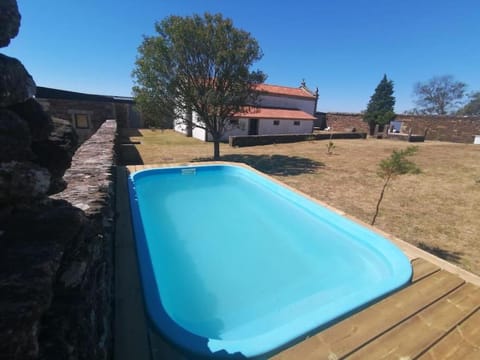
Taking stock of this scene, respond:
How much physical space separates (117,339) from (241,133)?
20.7 metres

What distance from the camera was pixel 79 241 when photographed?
4.27ft

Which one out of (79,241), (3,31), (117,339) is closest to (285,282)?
(117,339)

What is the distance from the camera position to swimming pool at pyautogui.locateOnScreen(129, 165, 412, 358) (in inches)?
110

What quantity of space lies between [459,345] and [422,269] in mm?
1289

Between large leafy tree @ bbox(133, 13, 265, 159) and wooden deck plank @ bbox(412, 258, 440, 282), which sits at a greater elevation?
large leafy tree @ bbox(133, 13, 265, 159)

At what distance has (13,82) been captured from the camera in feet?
3.20

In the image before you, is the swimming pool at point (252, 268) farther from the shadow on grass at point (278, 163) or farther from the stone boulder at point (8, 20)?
the shadow on grass at point (278, 163)

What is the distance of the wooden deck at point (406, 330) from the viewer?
2.37 metres

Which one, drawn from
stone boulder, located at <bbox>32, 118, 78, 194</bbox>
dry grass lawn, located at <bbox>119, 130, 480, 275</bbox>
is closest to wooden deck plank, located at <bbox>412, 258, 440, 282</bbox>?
dry grass lawn, located at <bbox>119, 130, 480, 275</bbox>

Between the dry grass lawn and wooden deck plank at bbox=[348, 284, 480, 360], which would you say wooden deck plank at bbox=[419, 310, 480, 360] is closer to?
wooden deck plank at bbox=[348, 284, 480, 360]

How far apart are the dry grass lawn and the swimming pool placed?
1.51 meters

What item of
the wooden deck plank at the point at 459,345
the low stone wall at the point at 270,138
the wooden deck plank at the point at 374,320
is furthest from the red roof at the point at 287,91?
the wooden deck plank at the point at 459,345

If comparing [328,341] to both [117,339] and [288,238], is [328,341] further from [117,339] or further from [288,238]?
[288,238]

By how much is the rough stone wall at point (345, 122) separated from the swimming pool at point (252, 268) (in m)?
29.2
